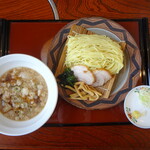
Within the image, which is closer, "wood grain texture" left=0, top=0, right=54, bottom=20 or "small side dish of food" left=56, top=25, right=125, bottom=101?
"small side dish of food" left=56, top=25, right=125, bottom=101

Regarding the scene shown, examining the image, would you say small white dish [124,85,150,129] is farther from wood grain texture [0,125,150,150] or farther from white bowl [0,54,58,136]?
white bowl [0,54,58,136]

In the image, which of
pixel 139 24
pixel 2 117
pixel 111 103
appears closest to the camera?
pixel 2 117

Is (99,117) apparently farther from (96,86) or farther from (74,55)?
(74,55)

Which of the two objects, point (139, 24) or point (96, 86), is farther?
point (139, 24)

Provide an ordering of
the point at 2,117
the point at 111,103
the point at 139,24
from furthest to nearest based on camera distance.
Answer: the point at 139,24
the point at 111,103
the point at 2,117

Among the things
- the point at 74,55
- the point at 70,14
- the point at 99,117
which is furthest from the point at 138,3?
the point at 99,117

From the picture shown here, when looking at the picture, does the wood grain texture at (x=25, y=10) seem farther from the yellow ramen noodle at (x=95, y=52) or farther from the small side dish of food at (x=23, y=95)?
the small side dish of food at (x=23, y=95)

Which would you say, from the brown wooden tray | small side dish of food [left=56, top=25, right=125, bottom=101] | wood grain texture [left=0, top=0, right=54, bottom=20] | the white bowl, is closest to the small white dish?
the brown wooden tray
